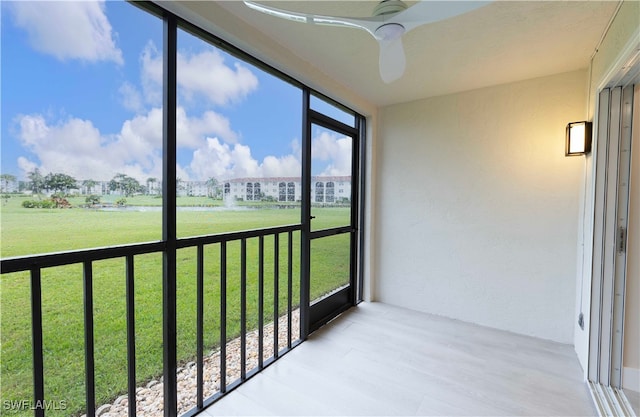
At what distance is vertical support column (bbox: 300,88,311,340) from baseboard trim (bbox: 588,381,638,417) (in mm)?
1959

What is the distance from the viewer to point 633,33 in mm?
1366

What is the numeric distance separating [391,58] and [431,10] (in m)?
0.44

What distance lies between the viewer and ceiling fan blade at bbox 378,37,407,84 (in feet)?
4.54

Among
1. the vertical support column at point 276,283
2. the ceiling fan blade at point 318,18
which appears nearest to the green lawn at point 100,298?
the vertical support column at point 276,283

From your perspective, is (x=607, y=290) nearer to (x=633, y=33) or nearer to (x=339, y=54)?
(x=633, y=33)

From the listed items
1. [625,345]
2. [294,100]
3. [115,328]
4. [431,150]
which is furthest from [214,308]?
[625,345]

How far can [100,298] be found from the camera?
1.39m

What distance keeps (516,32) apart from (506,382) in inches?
91.4

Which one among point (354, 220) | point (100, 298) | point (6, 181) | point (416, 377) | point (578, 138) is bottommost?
point (416, 377)

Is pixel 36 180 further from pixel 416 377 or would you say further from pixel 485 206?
pixel 485 206

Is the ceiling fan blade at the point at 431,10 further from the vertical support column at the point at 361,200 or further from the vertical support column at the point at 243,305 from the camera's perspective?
the vertical support column at the point at 361,200

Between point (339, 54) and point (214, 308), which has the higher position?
point (339, 54)

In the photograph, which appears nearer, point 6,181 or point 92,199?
point 6,181

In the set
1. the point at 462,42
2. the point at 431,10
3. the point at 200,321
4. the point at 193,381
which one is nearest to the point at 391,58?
the point at 431,10
